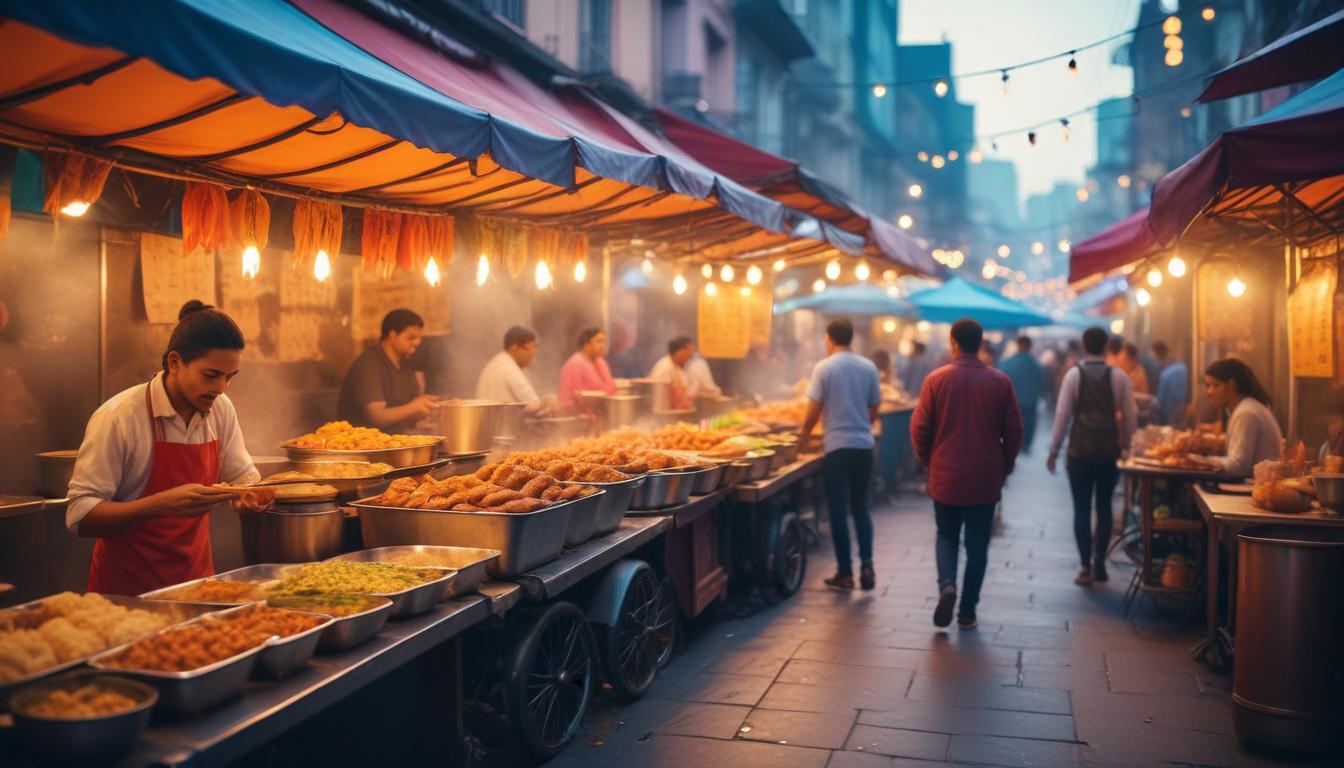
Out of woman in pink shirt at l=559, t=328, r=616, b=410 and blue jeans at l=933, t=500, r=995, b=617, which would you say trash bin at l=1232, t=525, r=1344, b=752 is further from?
woman in pink shirt at l=559, t=328, r=616, b=410

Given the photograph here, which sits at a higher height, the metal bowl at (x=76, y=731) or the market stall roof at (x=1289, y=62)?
the market stall roof at (x=1289, y=62)

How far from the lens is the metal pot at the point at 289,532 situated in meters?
4.61

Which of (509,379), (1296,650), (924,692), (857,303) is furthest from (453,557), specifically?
(857,303)

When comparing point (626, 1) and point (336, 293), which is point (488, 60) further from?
point (626, 1)

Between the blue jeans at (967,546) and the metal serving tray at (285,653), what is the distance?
5.42 meters

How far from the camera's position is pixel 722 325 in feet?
44.1

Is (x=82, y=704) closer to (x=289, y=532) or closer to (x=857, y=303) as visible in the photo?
(x=289, y=532)

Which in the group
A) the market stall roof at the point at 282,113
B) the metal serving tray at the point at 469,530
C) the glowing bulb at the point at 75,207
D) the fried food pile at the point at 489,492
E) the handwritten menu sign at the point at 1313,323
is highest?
the market stall roof at the point at 282,113

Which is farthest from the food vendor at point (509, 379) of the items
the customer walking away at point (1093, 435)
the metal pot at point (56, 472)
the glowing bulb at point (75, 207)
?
the customer walking away at point (1093, 435)

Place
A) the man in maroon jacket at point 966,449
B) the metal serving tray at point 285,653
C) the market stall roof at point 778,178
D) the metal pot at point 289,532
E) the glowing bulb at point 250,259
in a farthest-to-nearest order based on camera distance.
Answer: the market stall roof at point 778,178 → the man in maroon jacket at point 966,449 → the glowing bulb at point 250,259 → the metal pot at point 289,532 → the metal serving tray at point 285,653

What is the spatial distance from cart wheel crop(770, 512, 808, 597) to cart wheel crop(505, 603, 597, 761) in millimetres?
3174

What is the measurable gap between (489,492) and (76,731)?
248cm

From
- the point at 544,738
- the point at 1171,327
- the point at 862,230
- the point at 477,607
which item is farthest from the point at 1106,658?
the point at 1171,327

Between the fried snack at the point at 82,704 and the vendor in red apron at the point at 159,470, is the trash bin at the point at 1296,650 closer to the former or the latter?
the vendor in red apron at the point at 159,470
